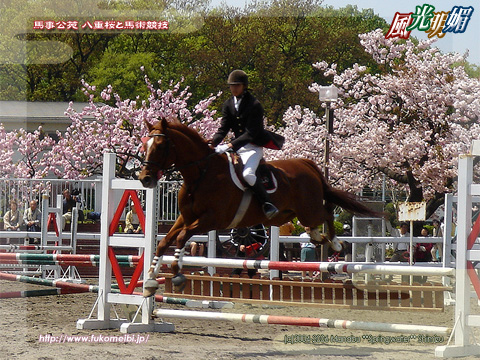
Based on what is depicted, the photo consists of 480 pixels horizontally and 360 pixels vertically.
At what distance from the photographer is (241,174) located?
21.5 feet

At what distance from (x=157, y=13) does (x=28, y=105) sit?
8.05m

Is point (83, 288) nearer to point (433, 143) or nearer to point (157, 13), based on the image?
point (433, 143)

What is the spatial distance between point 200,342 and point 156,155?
70.2 inches

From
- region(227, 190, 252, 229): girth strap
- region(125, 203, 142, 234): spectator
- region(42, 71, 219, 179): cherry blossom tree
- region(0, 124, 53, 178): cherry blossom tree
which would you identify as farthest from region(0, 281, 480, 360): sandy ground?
region(0, 124, 53, 178): cherry blossom tree

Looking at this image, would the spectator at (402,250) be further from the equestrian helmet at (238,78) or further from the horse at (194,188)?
the equestrian helmet at (238,78)

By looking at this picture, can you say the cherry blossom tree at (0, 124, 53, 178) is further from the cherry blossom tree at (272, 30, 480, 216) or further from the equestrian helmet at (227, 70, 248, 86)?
the equestrian helmet at (227, 70, 248, 86)

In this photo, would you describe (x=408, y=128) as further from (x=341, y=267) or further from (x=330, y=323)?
(x=330, y=323)

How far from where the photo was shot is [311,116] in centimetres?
2453

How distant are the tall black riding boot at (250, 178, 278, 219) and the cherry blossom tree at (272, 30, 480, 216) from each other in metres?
13.0

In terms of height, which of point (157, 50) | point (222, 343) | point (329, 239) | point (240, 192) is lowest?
point (222, 343)

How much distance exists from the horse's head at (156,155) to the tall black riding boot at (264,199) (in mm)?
805

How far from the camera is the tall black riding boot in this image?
6.46 metres

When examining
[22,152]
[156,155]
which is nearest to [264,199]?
Answer: [156,155]

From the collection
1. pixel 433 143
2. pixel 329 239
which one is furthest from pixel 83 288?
pixel 433 143
